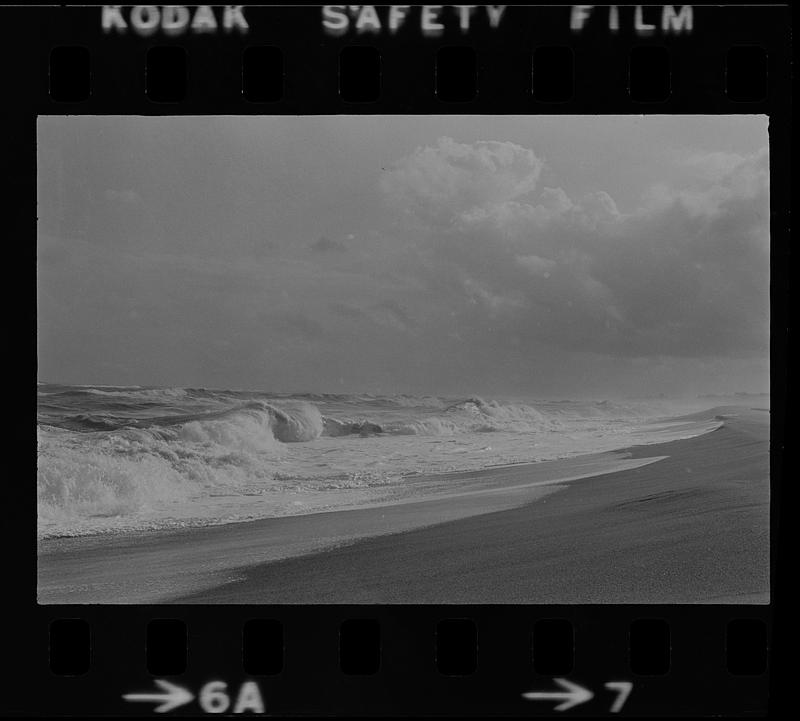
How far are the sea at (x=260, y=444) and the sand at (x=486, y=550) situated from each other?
0.09 m

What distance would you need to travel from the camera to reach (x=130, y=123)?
8.13 feet

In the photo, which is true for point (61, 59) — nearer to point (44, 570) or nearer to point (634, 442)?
point (44, 570)

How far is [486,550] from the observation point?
2.75 meters

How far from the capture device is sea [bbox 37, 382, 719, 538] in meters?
2.57

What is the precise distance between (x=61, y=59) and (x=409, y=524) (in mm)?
2312

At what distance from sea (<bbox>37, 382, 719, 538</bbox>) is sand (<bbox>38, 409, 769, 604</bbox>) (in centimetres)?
9
